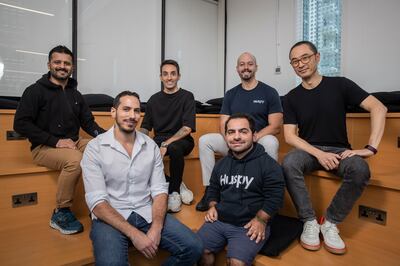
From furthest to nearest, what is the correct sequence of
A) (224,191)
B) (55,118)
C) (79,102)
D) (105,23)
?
(105,23) < (79,102) < (55,118) < (224,191)

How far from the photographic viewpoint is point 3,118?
6.42 feet

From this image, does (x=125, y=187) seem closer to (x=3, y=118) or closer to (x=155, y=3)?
(x=3, y=118)

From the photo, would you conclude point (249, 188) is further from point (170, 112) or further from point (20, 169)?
point (20, 169)

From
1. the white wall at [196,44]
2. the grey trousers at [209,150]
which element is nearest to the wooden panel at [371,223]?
the grey trousers at [209,150]

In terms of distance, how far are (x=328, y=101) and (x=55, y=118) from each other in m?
1.80

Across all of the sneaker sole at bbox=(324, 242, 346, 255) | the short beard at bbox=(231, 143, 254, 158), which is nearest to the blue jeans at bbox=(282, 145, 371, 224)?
the sneaker sole at bbox=(324, 242, 346, 255)

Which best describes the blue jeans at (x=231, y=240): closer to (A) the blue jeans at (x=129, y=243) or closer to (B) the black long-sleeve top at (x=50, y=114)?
(A) the blue jeans at (x=129, y=243)

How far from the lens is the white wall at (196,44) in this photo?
3441 millimetres

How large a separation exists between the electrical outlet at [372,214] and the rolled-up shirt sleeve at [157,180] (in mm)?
1130

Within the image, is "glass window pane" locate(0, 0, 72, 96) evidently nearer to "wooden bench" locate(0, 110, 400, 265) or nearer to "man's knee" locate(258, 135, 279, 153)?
"wooden bench" locate(0, 110, 400, 265)

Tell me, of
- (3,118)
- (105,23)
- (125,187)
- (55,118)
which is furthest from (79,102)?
(105,23)

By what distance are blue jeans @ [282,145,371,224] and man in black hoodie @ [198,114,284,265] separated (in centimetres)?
17

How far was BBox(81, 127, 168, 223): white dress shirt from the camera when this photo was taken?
4.40 feet

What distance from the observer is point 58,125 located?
189cm
